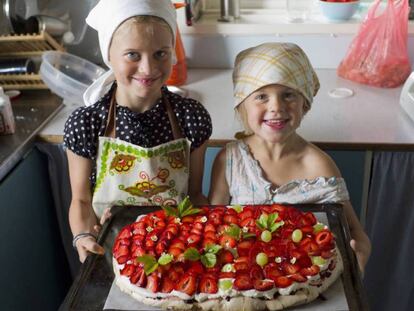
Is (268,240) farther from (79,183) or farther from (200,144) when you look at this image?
(79,183)

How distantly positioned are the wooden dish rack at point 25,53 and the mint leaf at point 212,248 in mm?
1013

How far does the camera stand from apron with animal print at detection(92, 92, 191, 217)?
1.17 meters

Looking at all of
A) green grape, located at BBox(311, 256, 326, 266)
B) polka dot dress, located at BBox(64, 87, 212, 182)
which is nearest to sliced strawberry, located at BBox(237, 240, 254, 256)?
green grape, located at BBox(311, 256, 326, 266)

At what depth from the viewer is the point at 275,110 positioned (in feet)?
3.51

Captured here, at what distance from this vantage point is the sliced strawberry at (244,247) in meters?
0.89

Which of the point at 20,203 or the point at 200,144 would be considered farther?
the point at 20,203

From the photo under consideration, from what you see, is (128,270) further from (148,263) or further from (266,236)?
(266,236)

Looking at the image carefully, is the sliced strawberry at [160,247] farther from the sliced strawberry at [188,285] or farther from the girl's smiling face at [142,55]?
the girl's smiling face at [142,55]

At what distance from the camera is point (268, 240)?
0.91 meters

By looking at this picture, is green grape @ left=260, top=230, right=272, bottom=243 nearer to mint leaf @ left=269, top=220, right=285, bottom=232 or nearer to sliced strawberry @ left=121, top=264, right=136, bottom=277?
mint leaf @ left=269, top=220, right=285, bottom=232

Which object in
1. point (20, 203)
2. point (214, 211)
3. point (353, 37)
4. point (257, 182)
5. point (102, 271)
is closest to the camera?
point (102, 271)

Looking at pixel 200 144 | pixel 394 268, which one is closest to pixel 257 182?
pixel 200 144

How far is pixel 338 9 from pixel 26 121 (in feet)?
3.64

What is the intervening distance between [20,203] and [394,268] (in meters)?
1.09
